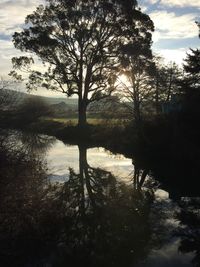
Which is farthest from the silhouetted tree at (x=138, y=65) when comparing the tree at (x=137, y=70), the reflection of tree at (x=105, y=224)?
the reflection of tree at (x=105, y=224)

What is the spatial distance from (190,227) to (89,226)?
3586 mm

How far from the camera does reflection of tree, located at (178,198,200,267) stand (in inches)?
484

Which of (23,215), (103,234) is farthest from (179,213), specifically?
(23,215)

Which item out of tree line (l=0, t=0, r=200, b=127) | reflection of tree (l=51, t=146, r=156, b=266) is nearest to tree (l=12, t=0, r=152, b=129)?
tree line (l=0, t=0, r=200, b=127)

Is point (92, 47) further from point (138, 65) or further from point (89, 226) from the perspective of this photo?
point (89, 226)

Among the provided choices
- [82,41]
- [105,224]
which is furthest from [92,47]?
[105,224]

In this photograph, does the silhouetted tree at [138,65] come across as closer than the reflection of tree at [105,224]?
No

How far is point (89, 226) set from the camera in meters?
14.4

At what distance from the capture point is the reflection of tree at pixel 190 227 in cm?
1228

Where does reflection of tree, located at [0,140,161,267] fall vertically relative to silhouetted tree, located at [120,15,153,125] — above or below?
below

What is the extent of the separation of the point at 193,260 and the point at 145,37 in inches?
1499

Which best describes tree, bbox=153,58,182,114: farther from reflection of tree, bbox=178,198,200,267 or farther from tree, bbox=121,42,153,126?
reflection of tree, bbox=178,198,200,267

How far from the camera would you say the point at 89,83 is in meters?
47.6

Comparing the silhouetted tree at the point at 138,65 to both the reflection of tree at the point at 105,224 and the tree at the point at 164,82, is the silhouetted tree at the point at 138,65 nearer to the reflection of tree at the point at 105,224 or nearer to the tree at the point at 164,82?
the tree at the point at 164,82
